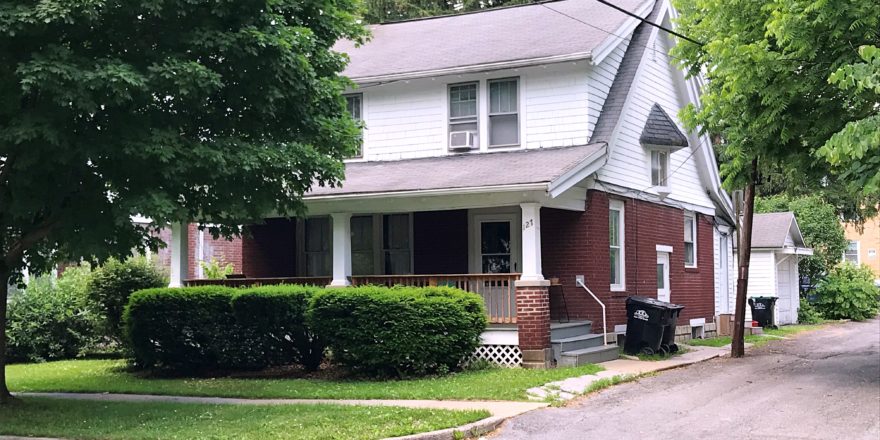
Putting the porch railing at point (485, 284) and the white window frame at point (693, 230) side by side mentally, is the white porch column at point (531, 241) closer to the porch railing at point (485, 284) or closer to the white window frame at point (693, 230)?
the porch railing at point (485, 284)

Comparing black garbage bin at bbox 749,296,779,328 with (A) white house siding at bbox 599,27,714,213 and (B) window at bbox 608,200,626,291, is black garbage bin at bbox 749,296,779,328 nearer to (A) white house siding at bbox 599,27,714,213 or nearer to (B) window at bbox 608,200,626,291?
(A) white house siding at bbox 599,27,714,213

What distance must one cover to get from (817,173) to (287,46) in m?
9.28

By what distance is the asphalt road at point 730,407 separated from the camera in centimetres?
1012

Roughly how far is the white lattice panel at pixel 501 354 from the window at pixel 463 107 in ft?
16.1

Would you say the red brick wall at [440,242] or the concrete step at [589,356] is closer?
the concrete step at [589,356]

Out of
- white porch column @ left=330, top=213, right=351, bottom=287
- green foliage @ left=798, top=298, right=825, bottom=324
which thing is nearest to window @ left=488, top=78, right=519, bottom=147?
white porch column @ left=330, top=213, right=351, bottom=287

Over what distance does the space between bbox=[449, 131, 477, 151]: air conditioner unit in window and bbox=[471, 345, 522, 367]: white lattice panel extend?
4.50 m

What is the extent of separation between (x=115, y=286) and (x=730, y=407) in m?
13.3

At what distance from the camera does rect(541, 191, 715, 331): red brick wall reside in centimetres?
1750

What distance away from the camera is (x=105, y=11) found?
10453mm

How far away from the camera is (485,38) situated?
65.2ft

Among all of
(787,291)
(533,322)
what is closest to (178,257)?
(533,322)

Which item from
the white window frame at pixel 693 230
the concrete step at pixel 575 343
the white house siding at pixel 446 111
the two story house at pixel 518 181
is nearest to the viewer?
the concrete step at pixel 575 343

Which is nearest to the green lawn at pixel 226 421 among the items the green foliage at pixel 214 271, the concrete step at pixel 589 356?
the concrete step at pixel 589 356
